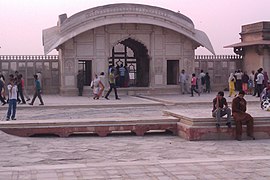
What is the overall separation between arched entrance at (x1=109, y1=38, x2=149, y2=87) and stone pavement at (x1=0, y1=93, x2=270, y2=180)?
1560 centimetres

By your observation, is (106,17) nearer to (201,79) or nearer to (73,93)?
(73,93)

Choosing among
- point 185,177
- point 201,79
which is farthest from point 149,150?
point 201,79

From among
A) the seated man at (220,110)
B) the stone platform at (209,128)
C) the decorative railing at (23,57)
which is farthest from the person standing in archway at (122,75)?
the seated man at (220,110)

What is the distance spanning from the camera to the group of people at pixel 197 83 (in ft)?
85.6

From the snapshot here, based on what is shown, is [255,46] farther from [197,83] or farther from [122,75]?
[122,75]

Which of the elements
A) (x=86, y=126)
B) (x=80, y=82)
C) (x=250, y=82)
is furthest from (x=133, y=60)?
(x=86, y=126)

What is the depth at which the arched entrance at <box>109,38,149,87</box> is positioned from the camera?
29.0 metres

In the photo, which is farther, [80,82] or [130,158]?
[80,82]

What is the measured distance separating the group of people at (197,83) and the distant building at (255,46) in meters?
2.94

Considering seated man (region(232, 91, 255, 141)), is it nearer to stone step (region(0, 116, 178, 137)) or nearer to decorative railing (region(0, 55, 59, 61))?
stone step (region(0, 116, 178, 137))

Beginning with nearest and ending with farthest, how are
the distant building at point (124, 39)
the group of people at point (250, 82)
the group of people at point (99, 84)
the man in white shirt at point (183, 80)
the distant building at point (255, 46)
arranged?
the group of people at point (99, 84) < the group of people at point (250, 82) < the distant building at point (124, 39) < the man in white shirt at point (183, 80) < the distant building at point (255, 46)

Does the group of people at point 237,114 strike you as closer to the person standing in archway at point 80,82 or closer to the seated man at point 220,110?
the seated man at point 220,110

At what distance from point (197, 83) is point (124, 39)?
4.67m

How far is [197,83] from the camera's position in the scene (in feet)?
91.0
